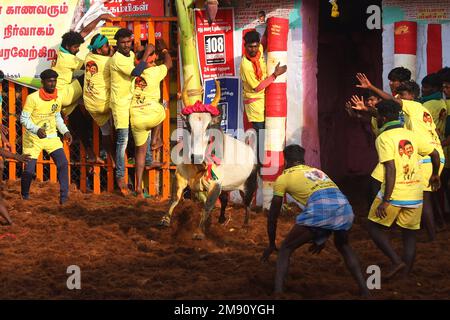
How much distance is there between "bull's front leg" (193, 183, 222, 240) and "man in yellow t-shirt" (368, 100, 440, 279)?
2609mm

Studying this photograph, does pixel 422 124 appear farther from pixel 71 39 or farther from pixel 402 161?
pixel 71 39

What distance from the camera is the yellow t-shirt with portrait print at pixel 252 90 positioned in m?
12.8

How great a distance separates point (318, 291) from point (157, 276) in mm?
1644

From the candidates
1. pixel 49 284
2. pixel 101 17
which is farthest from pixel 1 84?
pixel 49 284

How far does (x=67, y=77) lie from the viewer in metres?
13.5

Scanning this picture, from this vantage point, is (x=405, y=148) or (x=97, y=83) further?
(x=97, y=83)

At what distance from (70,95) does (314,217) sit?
619 cm

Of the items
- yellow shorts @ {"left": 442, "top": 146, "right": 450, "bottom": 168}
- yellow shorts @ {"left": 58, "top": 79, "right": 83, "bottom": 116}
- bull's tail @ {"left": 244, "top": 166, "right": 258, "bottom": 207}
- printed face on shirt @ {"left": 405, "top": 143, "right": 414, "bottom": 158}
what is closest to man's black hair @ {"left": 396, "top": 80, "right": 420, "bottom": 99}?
yellow shorts @ {"left": 442, "top": 146, "right": 450, "bottom": 168}

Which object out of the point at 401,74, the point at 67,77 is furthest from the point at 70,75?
the point at 401,74

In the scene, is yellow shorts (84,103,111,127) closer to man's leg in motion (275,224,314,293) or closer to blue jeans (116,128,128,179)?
blue jeans (116,128,128,179)

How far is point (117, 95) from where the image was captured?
13.2m

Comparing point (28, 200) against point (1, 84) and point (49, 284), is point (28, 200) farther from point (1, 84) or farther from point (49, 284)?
point (49, 284)

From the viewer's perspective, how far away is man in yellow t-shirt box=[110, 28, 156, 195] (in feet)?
42.4

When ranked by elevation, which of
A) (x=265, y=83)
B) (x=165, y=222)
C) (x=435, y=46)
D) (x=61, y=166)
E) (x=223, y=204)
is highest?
(x=435, y=46)
